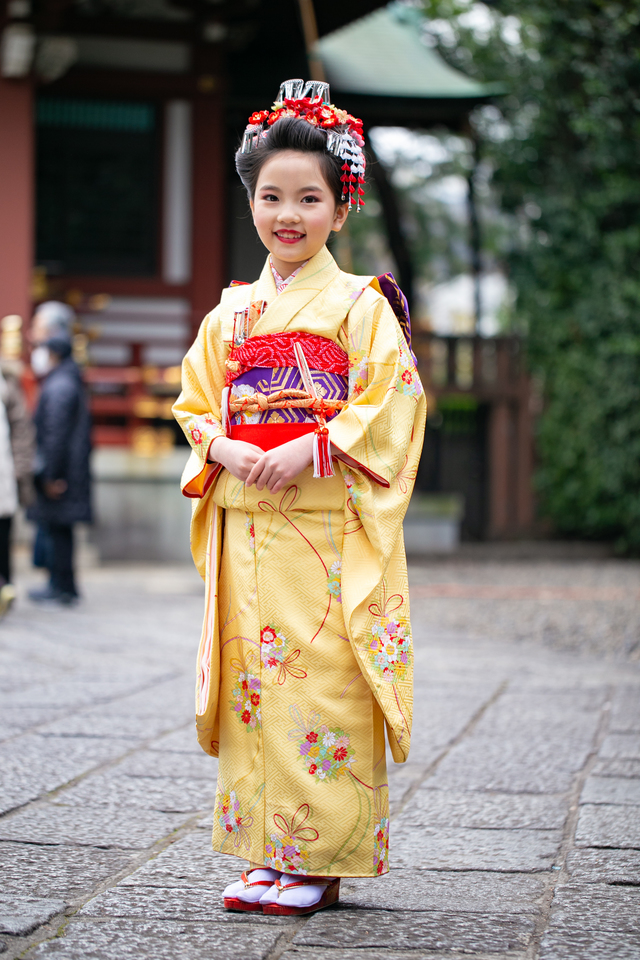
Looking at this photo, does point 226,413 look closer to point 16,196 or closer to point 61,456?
point 61,456

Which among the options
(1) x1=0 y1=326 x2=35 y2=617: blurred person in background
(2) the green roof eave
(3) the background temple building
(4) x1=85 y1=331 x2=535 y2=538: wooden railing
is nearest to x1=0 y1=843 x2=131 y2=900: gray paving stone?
(1) x1=0 y1=326 x2=35 y2=617: blurred person in background

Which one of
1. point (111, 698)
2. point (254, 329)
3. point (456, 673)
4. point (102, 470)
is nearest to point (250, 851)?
point (254, 329)

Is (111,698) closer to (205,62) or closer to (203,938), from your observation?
(203,938)

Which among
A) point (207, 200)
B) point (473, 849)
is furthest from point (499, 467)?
point (473, 849)

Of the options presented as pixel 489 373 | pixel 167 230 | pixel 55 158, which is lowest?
pixel 489 373

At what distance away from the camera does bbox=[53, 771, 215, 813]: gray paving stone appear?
264 cm

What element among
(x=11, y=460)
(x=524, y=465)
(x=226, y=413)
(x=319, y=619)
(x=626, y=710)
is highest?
(x=226, y=413)

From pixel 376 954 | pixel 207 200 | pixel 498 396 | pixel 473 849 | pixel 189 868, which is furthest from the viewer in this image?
pixel 498 396

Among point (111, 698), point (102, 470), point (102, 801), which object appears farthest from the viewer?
point (102, 470)

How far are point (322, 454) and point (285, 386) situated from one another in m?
0.16

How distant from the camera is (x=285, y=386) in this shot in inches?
82.6

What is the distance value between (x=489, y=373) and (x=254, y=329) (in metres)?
9.30

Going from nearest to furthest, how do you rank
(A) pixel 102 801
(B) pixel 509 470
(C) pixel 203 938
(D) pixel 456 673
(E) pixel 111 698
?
(C) pixel 203 938, (A) pixel 102 801, (E) pixel 111 698, (D) pixel 456 673, (B) pixel 509 470

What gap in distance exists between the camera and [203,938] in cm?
184
